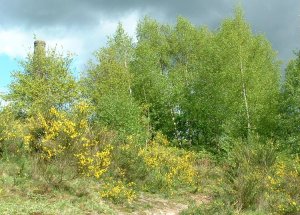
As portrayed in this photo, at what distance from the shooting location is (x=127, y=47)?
33.4 metres

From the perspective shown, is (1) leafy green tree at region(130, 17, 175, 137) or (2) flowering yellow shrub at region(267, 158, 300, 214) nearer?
(2) flowering yellow shrub at region(267, 158, 300, 214)

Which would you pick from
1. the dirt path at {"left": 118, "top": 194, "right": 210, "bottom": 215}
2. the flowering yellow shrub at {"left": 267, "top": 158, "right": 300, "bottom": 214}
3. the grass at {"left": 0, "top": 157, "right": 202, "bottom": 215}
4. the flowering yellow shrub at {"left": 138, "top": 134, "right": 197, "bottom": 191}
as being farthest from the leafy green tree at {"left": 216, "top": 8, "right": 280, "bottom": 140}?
the grass at {"left": 0, "top": 157, "right": 202, "bottom": 215}

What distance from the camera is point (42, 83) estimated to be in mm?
25312

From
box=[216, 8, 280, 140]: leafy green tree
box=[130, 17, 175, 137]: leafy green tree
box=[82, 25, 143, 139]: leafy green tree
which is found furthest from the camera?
box=[130, 17, 175, 137]: leafy green tree

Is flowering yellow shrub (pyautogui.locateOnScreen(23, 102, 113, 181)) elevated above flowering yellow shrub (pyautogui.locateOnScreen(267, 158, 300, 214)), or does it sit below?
above

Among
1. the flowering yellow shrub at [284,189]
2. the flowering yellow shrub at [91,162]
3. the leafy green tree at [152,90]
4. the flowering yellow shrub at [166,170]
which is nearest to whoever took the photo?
the flowering yellow shrub at [91,162]

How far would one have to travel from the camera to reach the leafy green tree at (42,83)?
→ 24528 millimetres

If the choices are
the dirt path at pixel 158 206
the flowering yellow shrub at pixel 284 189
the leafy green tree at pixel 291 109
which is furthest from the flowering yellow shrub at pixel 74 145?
the leafy green tree at pixel 291 109

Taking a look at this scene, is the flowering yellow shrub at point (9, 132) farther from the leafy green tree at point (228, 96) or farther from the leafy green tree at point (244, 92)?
the leafy green tree at point (228, 96)

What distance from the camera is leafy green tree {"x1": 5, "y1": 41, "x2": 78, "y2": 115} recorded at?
24528 mm

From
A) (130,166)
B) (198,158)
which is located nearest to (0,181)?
(130,166)

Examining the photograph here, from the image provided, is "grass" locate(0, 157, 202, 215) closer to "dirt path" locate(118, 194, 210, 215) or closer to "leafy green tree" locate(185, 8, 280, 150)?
"dirt path" locate(118, 194, 210, 215)

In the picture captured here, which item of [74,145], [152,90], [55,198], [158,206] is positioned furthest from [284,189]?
[152,90]

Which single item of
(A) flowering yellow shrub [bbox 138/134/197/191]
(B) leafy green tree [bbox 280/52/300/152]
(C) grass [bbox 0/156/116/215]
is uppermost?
(B) leafy green tree [bbox 280/52/300/152]
